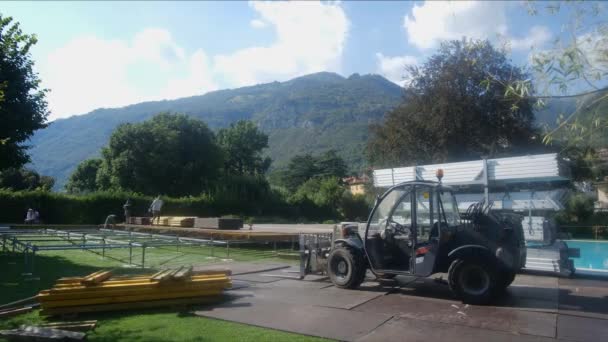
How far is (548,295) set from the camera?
864 cm

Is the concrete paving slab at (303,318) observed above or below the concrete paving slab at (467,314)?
below

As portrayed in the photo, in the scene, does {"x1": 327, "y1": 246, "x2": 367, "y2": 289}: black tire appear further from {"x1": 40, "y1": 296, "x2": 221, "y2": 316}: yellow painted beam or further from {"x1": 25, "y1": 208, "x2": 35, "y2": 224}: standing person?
{"x1": 25, "y1": 208, "x2": 35, "y2": 224}: standing person

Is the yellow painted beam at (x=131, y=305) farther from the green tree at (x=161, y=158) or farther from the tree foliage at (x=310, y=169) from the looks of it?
the tree foliage at (x=310, y=169)

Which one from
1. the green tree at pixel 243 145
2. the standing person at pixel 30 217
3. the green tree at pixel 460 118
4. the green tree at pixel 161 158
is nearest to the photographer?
the green tree at pixel 460 118

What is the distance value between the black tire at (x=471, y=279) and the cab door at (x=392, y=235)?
0.90 meters

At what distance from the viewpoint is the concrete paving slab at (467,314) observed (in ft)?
21.0

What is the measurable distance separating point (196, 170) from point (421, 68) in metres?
33.3

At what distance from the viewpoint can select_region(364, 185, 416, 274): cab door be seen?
8742 mm

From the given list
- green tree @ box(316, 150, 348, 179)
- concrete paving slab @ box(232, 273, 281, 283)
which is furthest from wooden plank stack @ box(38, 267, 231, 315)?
green tree @ box(316, 150, 348, 179)

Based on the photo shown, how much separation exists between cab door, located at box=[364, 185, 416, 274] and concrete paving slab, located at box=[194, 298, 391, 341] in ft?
5.92

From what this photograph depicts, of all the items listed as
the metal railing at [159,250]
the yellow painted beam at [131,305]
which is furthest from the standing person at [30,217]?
the yellow painted beam at [131,305]

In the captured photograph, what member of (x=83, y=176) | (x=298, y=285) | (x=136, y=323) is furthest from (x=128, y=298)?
(x=83, y=176)

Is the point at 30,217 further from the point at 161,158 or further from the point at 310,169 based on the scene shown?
the point at 310,169

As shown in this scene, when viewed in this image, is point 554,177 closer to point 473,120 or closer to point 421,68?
point 473,120
